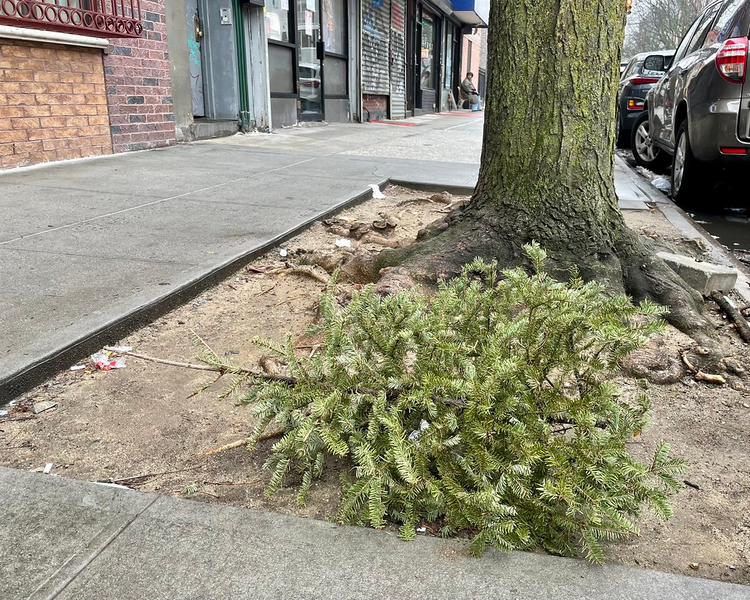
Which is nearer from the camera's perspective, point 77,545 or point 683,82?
point 77,545

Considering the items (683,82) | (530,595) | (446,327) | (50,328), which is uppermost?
(683,82)

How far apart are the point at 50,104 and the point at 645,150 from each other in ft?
26.3

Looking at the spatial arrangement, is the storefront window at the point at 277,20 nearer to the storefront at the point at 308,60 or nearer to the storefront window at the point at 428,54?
the storefront at the point at 308,60

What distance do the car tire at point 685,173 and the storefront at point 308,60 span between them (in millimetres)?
7759

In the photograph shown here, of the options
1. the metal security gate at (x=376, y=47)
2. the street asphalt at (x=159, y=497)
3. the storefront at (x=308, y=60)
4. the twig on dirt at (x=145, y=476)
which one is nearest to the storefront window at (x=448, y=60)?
the metal security gate at (x=376, y=47)

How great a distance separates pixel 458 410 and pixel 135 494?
94 centimetres

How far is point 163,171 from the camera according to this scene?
23.7ft

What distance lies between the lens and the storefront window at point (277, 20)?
12312 mm

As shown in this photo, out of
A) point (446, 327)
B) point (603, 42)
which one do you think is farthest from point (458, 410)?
point (603, 42)

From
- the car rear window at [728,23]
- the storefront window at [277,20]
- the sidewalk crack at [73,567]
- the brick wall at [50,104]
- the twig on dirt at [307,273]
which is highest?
the storefront window at [277,20]

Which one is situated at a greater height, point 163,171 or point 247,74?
point 247,74

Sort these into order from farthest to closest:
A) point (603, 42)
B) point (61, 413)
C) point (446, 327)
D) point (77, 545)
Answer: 1. point (603, 42)
2. point (61, 413)
3. point (446, 327)
4. point (77, 545)

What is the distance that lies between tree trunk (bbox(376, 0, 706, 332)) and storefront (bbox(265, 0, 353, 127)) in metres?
9.73

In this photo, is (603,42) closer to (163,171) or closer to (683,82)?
(683,82)
